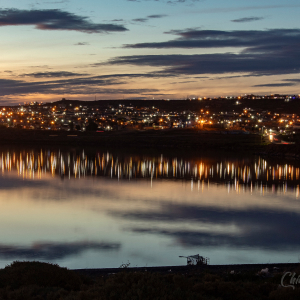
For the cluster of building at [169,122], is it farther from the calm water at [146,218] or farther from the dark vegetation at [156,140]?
the calm water at [146,218]

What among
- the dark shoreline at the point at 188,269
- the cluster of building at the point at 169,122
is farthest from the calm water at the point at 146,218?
Answer: the cluster of building at the point at 169,122

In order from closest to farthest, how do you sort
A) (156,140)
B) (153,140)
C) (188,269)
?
(188,269) → (156,140) → (153,140)

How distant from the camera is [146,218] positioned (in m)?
17.6

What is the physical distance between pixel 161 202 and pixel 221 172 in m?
15.4

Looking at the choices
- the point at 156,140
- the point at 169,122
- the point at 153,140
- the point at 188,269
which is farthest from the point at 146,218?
the point at 169,122

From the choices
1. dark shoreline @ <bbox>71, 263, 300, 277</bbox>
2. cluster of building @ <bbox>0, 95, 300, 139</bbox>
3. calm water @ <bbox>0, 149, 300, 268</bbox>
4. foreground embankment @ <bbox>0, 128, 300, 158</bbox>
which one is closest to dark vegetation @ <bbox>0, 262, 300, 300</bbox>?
dark shoreline @ <bbox>71, 263, 300, 277</bbox>

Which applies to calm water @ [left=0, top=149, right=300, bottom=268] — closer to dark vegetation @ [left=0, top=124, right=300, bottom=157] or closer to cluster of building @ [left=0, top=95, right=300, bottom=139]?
dark vegetation @ [left=0, top=124, right=300, bottom=157]

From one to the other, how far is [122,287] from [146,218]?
1158cm

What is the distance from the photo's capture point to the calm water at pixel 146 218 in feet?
39.7

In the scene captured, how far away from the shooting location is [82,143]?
7956cm

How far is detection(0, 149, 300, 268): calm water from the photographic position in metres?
12.1

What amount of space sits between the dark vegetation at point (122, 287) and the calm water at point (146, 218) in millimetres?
3609

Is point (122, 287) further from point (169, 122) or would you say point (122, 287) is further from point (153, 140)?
point (169, 122)

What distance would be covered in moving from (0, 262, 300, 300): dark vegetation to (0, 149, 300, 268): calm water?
11.8 feet
